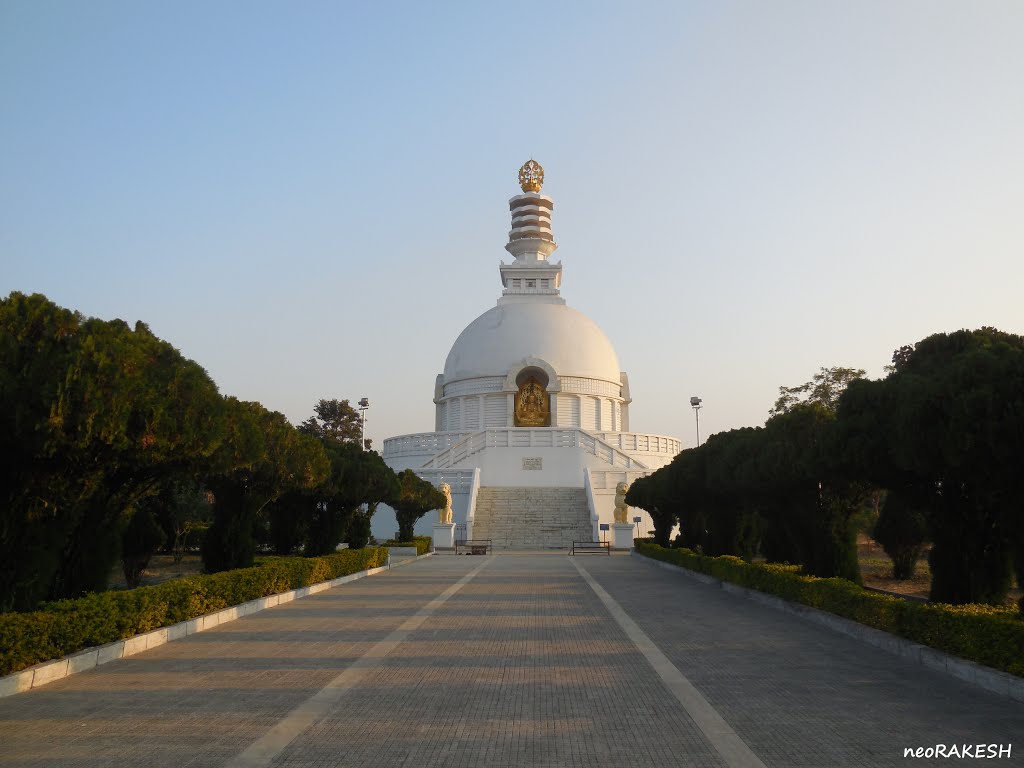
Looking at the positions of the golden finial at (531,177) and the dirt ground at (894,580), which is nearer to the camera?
the dirt ground at (894,580)

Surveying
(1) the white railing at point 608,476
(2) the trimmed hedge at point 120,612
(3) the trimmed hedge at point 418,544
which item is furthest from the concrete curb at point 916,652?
(1) the white railing at point 608,476

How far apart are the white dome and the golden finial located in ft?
36.9

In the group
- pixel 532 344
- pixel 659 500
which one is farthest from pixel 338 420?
pixel 659 500

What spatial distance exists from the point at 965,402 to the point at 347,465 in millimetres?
15722

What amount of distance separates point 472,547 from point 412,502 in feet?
10.3

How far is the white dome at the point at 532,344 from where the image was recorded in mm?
56406

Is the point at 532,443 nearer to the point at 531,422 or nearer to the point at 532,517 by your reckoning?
the point at 532,517

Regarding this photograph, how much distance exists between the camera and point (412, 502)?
3406 centimetres

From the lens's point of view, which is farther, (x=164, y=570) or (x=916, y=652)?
(x=164, y=570)

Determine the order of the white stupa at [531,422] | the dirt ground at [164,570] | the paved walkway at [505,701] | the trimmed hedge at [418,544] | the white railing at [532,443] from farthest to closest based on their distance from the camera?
the white railing at [532,443]
the white stupa at [531,422]
the trimmed hedge at [418,544]
the dirt ground at [164,570]
the paved walkway at [505,701]

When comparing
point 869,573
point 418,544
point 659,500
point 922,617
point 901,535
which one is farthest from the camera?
point 418,544

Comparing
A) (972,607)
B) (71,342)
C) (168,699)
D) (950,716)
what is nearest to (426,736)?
(168,699)

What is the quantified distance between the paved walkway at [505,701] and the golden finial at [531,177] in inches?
2210

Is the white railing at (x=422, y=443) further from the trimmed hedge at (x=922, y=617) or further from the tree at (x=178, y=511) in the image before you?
the trimmed hedge at (x=922, y=617)
